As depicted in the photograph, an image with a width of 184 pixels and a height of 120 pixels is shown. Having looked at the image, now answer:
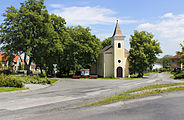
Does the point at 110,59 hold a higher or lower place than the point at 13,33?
lower

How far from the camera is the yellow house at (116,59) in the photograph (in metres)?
48.3

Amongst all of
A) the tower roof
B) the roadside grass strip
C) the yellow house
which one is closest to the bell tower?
the yellow house

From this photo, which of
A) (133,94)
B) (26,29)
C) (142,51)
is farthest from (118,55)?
(133,94)

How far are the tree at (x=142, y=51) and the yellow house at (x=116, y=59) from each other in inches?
78.8

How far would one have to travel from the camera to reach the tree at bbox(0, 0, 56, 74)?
3991 cm

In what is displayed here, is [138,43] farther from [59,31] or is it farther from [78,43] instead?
[59,31]

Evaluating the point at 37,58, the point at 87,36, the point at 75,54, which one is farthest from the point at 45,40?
the point at 87,36

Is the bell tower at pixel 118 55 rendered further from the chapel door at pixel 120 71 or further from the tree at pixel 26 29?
the tree at pixel 26 29

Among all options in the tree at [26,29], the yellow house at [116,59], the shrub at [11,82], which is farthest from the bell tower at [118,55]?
the shrub at [11,82]

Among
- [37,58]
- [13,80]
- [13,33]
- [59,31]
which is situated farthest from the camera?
[59,31]

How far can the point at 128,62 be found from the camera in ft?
164

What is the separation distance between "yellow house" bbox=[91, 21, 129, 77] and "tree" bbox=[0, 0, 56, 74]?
52.7 ft

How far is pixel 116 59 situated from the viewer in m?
48.2

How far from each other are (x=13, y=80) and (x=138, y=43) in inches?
1427
